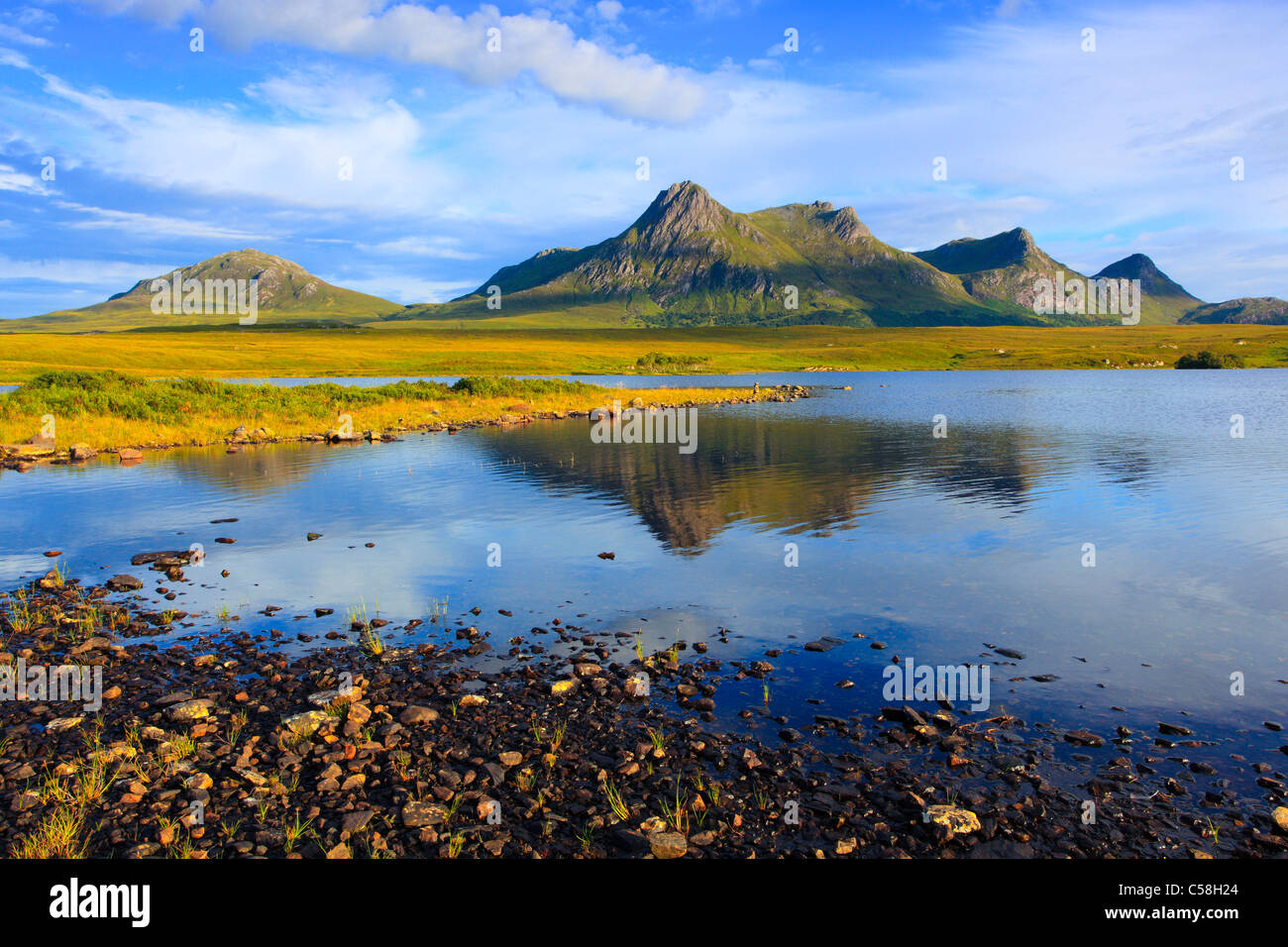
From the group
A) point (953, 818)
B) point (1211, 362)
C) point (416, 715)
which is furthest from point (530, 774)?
point (1211, 362)

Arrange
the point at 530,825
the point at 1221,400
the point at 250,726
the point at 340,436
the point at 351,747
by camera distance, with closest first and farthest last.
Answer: the point at 530,825 < the point at 351,747 < the point at 250,726 < the point at 340,436 < the point at 1221,400

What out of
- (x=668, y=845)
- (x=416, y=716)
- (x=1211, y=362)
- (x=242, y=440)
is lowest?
(x=668, y=845)

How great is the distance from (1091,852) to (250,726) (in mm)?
12630

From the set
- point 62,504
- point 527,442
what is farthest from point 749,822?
point 527,442

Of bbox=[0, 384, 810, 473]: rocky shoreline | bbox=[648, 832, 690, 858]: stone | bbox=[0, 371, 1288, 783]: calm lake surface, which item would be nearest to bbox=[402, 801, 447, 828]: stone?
bbox=[648, 832, 690, 858]: stone

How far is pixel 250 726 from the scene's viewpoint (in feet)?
42.5

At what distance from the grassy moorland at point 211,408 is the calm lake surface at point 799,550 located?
880cm

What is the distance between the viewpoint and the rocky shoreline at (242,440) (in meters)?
47.7

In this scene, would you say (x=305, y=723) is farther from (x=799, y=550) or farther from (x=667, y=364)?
(x=667, y=364)

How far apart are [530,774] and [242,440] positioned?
54516mm

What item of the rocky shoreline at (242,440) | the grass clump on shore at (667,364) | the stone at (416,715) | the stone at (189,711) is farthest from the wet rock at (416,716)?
the grass clump on shore at (667,364)

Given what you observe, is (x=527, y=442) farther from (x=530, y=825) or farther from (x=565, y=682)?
(x=530, y=825)

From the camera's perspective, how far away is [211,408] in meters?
66.9

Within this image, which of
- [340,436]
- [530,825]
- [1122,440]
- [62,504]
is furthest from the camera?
[340,436]
